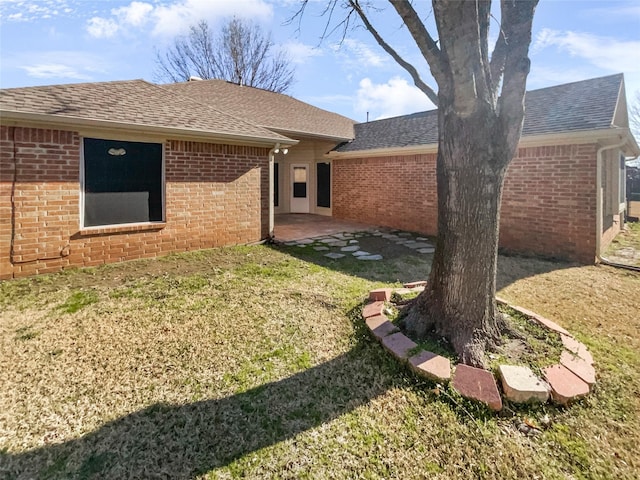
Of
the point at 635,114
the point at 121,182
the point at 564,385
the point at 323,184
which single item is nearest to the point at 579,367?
the point at 564,385

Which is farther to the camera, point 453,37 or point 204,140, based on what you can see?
point 204,140

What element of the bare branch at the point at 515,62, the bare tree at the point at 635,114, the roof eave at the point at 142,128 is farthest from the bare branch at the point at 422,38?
the bare tree at the point at 635,114

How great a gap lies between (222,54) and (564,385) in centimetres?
2879

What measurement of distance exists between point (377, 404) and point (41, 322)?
12.1ft

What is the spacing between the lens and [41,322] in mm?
3691

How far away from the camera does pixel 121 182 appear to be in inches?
243

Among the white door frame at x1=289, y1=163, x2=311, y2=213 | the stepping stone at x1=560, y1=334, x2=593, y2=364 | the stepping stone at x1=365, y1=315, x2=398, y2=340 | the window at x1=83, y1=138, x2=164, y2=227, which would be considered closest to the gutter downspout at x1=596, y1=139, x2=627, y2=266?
the stepping stone at x1=560, y1=334, x2=593, y2=364

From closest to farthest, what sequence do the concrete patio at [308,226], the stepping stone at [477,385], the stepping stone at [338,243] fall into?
the stepping stone at [477,385], the stepping stone at [338,243], the concrete patio at [308,226]

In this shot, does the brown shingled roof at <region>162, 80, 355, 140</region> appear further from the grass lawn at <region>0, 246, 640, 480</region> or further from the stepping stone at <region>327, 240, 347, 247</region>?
the grass lawn at <region>0, 246, 640, 480</region>

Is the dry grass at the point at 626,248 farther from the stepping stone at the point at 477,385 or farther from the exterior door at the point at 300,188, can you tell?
the exterior door at the point at 300,188

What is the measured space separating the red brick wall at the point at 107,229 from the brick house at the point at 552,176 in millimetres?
4675

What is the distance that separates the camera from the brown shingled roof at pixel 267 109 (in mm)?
10875

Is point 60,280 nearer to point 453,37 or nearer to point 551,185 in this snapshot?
point 453,37

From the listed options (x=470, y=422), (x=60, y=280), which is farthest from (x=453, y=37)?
(x=60, y=280)
